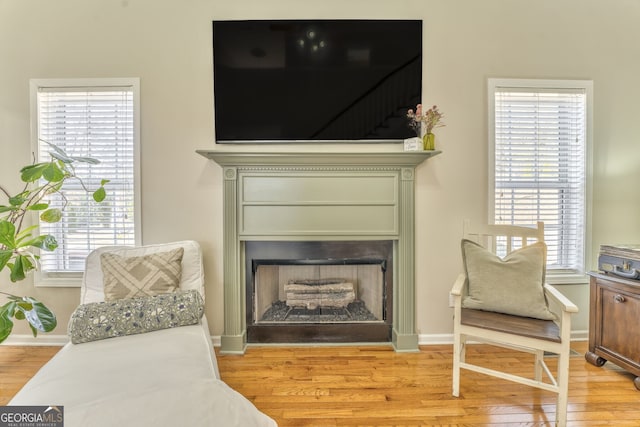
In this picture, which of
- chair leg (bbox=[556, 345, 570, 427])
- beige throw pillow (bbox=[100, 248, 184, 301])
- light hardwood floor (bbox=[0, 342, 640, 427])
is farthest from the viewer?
beige throw pillow (bbox=[100, 248, 184, 301])

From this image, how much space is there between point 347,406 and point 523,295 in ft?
4.21

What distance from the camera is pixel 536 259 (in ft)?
6.75

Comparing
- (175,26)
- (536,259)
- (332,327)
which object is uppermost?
(175,26)

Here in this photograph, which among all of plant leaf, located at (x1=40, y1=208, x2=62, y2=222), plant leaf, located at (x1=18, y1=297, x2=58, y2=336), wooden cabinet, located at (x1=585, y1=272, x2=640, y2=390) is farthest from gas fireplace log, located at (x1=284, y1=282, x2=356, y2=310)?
wooden cabinet, located at (x1=585, y1=272, x2=640, y2=390)

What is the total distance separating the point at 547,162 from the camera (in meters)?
2.71

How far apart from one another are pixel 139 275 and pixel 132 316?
32 cm

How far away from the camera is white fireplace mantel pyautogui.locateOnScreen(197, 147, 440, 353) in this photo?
2.53 meters

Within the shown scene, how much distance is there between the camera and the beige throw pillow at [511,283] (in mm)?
2008

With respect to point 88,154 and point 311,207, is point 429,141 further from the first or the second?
point 88,154

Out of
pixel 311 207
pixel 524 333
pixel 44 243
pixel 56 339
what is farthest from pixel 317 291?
pixel 56 339

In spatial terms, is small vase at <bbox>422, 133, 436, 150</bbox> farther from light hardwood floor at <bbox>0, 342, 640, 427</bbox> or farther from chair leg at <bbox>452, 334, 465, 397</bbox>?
light hardwood floor at <bbox>0, 342, 640, 427</bbox>

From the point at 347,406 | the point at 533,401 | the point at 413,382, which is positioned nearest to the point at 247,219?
the point at 347,406

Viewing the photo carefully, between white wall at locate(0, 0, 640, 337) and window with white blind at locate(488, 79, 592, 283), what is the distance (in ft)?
0.35

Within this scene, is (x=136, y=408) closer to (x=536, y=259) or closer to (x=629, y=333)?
(x=536, y=259)
